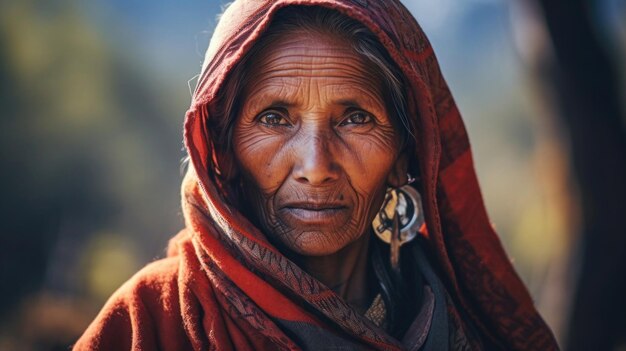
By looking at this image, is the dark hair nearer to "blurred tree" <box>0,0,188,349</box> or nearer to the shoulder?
the shoulder

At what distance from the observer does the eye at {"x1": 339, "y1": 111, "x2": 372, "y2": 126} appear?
7.49 feet

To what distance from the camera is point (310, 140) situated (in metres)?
2.16

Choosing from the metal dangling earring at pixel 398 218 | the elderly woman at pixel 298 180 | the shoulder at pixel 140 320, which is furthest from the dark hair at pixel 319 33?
the shoulder at pixel 140 320

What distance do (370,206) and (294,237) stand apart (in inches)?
12.2

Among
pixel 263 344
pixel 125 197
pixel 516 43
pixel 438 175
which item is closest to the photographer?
pixel 263 344

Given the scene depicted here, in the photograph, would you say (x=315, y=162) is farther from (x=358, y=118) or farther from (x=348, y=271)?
(x=348, y=271)

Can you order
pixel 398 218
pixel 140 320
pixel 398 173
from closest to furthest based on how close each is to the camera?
pixel 140 320 → pixel 398 173 → pixel 398 218

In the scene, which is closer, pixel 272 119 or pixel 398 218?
pixel 272 119

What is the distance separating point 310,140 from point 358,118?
0.23 m

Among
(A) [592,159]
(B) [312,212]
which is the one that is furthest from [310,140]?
(A) [592,159]

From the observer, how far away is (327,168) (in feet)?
7.04

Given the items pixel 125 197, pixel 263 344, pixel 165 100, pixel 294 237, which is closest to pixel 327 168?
pixel 294 237

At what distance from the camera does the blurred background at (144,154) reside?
480cm

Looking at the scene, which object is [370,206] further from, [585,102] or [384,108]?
[585,102]
